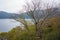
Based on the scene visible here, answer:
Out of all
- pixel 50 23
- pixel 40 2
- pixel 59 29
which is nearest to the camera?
pixel 59 29

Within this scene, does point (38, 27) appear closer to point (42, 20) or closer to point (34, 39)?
point (42, 20)

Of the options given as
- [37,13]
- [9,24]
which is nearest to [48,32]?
[37,13]

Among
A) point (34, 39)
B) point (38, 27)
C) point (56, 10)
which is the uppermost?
point (56, 10)

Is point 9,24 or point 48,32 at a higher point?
point 9,24

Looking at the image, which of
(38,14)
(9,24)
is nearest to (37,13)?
(38,14)

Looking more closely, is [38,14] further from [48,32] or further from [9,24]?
[9,24]

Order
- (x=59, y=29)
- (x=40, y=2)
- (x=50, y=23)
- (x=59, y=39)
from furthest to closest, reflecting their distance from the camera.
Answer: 1. (x=50, y=23)
2. (x=40, y=2)
3. (x=59, y=29)
4. (x=59, y=39)

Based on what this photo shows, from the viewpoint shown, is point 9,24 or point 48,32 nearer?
point 48,32

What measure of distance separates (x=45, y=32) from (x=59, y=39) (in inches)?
64.5

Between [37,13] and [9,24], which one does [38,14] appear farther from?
[9,24]

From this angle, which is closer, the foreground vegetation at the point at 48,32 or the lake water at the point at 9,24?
the foreground vegetation at the point at 48,32

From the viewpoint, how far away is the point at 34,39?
10.8m

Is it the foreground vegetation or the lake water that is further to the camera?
the lake water

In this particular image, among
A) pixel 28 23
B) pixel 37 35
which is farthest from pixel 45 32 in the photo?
pixel 28 23
